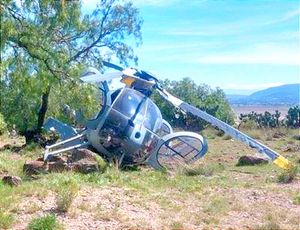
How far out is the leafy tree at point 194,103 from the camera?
33656 millimetres

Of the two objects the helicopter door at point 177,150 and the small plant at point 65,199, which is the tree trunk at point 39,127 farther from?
the small plant at point 65,199

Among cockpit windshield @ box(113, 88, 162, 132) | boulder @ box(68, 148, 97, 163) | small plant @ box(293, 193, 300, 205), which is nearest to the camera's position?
small plant @ box(293, 193, 300, 205)

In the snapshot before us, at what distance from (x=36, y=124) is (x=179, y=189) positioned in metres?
13.4

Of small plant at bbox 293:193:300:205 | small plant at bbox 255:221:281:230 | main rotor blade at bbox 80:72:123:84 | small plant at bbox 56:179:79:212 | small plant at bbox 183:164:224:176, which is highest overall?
main rotor blade at bbox 80:72:123:84

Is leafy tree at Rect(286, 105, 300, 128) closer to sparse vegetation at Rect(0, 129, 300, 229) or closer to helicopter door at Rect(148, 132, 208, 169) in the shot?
helicopter door at Rect(148, 132, 208, 169)

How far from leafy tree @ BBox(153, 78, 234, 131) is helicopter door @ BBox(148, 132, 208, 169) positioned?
17899 mm

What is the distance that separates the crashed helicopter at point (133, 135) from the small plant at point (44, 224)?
7.24 m

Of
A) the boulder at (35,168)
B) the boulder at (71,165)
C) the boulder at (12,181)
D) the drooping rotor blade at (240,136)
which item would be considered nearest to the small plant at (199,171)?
the drooping rotor blade at (240,136)

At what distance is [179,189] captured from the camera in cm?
1057

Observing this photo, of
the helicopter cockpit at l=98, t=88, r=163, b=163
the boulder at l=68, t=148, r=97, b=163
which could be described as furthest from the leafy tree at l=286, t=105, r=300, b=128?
the boulder at l=68, t=148, r=97, b=163

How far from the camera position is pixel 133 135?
14.7 m

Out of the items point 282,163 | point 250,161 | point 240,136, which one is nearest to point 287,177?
point 282,163

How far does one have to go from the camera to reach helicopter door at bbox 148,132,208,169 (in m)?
14.4

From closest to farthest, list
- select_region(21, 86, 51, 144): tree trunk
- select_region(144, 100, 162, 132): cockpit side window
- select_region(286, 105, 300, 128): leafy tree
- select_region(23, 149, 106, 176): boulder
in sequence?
select_region(23, 149, 106, 176): boulder < select_region(144, 100, 162, 132): cockpit side window < select_region(21, 86, 51, 144): tree trunk < select_region(286, 105, 300, 128): leafy tree
